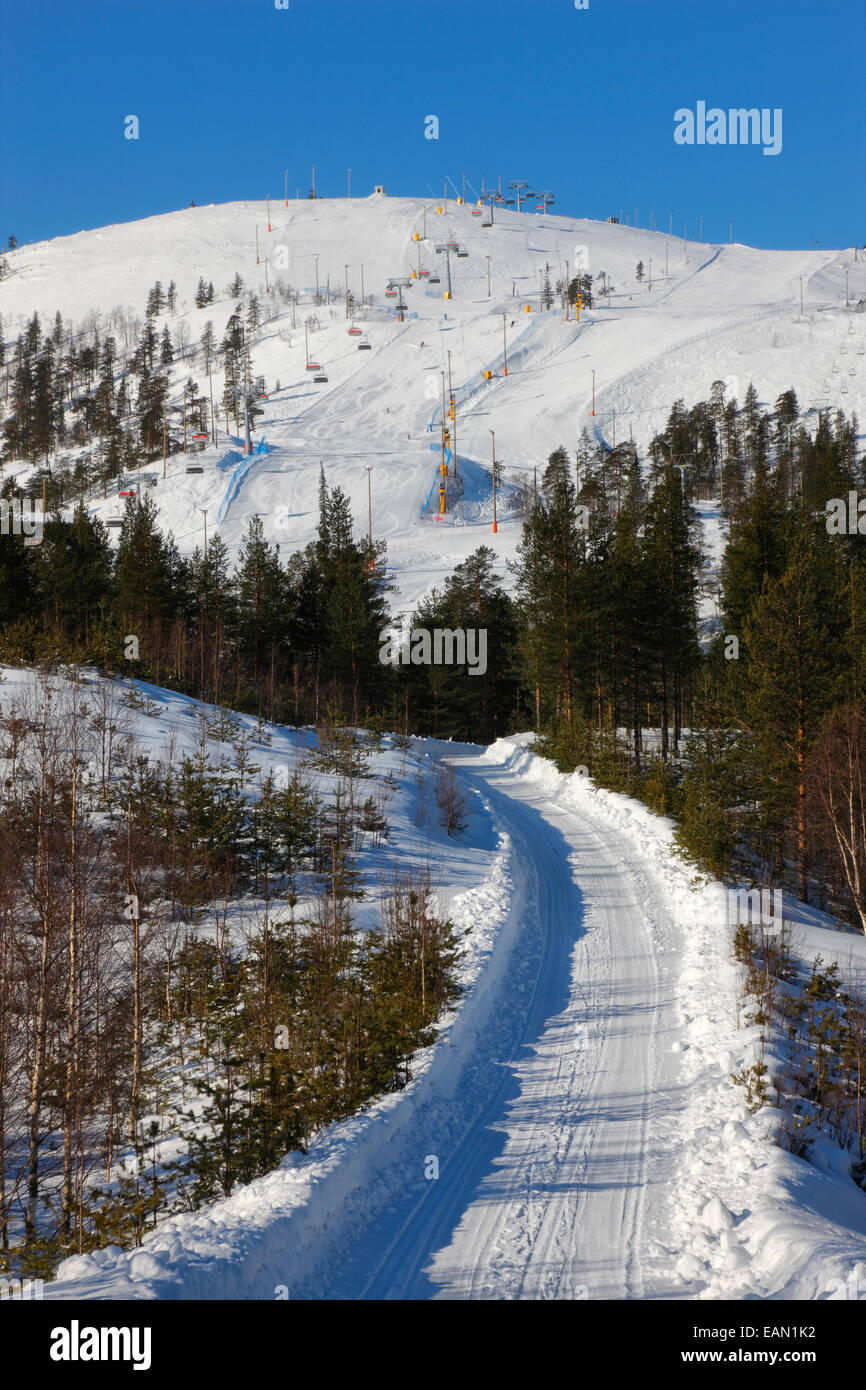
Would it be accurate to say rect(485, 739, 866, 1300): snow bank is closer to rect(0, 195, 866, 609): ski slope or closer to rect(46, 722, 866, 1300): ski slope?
rect(46, 722, 866, 1300): ski slope

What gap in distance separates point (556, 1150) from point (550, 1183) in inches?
22.2

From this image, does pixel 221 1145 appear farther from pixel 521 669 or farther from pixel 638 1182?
pixel 521 669

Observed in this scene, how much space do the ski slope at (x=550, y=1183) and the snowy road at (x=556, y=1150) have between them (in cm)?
2

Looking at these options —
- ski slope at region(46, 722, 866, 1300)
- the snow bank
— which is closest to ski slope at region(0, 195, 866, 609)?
ski slope at region(46, 722, 866, 1300)

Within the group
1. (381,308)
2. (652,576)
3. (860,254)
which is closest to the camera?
(652,576)

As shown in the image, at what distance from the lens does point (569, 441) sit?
384 ft

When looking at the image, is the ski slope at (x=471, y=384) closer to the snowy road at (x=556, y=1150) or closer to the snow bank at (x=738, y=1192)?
the snowy road at (x=556, y=1150)

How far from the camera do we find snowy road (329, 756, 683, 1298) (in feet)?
19.1

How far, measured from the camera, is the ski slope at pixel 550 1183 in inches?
218

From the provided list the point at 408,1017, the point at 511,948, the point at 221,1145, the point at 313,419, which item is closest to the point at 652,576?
the point at 511,948

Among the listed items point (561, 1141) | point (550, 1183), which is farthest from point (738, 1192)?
point (561, 1141)

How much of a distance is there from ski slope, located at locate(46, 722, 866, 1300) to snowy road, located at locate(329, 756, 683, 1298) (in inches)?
0.8

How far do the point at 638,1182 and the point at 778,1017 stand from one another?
4065 millimetres

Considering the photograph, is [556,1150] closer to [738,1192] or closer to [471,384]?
[738,1192]
